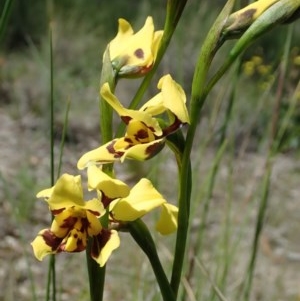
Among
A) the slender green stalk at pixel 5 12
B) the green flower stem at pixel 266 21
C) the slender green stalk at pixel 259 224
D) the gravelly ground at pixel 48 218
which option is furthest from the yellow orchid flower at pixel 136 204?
the gravelly ground at pixel 48 218

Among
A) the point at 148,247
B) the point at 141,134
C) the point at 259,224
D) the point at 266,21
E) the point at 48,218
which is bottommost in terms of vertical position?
the point at 48,218

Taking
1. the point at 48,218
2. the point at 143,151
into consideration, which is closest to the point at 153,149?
the point at 143,151

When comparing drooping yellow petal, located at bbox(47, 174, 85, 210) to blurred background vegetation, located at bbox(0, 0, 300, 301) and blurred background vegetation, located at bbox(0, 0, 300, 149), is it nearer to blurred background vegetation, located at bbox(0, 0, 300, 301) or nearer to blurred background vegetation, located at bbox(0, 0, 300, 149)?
blurred background vegetation, located at bbox(0, 0, 300, 301)

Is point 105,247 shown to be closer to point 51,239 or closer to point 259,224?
point 51,239

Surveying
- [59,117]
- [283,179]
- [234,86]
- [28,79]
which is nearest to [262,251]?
[283,179]

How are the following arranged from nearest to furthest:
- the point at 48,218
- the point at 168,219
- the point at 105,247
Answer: the point at 105,247 < the point at 168,219 < the point at 48,218

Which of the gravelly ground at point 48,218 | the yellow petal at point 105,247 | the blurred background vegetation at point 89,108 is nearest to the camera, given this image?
the yellow petal at point 105,247

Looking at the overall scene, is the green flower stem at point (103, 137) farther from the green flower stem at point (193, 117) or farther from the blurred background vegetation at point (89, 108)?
the blurred background vegetation at point (89, 108)
